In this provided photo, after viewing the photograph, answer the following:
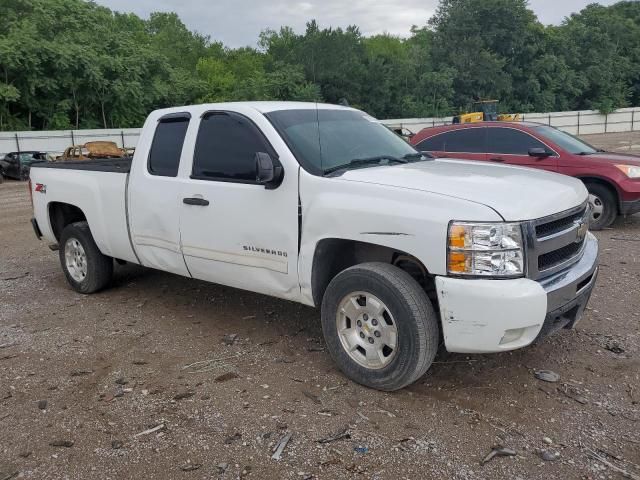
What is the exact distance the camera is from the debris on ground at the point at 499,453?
10.1 ft

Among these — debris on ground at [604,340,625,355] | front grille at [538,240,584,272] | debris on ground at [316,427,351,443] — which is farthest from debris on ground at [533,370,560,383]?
debris on ground at [316,427,351,443]

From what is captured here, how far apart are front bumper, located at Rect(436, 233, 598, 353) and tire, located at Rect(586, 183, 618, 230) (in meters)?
5.86

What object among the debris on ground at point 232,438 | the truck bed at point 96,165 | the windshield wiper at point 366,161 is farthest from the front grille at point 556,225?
the truck bed at point 96,165

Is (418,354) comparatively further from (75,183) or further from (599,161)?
(599,161)

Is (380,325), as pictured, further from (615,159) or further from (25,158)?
(25,158)

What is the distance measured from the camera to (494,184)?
378cm

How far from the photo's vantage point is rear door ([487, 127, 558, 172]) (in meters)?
8.98

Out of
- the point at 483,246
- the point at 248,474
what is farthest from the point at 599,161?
the point at 248,474

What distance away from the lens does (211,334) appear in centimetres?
494

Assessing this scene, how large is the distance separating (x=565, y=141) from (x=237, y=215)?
22.3 ft

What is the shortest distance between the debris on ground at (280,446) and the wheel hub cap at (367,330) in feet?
2.43

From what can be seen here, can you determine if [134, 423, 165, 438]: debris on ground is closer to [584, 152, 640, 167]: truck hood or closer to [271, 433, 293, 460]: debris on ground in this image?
[271, 433, 293, 460]: debris on ground

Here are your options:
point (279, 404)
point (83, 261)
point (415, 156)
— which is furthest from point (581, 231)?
point (83, 261)

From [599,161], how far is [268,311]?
5818 millimetres
